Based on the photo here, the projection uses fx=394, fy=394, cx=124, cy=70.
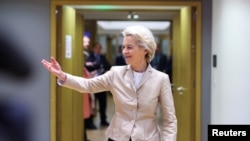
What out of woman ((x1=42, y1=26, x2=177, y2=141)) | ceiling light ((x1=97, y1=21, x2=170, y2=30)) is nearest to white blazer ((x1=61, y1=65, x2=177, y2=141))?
woman ((x1=42, y1=26, x2=177, y2=141))

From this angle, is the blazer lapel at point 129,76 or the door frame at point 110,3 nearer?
the blazer lapel at point 129,76

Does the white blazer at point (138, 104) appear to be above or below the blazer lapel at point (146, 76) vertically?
below

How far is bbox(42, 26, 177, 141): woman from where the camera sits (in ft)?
6.92

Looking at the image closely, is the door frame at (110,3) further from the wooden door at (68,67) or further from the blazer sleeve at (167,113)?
the blazer sleeve at (167,113)

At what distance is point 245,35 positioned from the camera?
3.43m

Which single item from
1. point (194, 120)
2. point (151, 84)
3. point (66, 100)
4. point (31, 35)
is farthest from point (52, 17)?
point (151, 84)

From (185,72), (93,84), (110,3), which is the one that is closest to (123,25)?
(185,72)

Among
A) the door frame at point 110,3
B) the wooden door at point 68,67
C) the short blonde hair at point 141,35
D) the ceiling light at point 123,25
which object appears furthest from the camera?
the ceiling light at point 123,25

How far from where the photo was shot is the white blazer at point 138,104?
2.11 meters

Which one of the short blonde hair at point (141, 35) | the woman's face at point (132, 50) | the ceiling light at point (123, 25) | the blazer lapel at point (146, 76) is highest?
the ceiling light at point (123, 25)

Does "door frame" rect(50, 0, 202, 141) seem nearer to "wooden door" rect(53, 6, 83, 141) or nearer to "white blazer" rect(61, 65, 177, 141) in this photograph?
"wooden door" rect(53, 6, 83, 141)

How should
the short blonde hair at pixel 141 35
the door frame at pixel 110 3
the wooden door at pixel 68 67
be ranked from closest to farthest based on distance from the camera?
the short blonde hair at pixel 141 35
the door frame at pixel 110 3
the wooden door at pixel 68 67

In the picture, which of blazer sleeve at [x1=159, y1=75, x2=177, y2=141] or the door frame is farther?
the door frame

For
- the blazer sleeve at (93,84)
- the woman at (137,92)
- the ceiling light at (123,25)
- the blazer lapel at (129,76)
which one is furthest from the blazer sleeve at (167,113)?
the ceiling light at (123,25)
